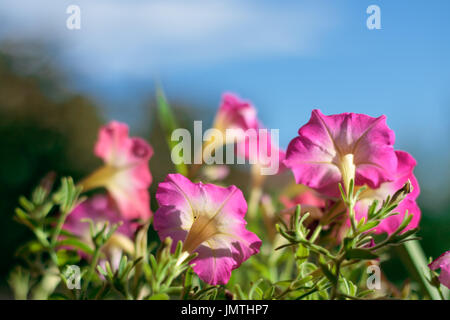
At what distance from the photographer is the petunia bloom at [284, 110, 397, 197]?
36 cm

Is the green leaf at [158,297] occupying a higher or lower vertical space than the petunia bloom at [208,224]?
lower

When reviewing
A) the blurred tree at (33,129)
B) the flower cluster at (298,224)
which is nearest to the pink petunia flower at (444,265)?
the flower cluster at (298,224)

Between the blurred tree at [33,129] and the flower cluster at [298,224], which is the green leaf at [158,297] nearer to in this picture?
the flower cluster at [298,224]

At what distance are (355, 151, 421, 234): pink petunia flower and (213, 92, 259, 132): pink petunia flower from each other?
0.21 m

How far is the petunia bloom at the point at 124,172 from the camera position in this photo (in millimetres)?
528

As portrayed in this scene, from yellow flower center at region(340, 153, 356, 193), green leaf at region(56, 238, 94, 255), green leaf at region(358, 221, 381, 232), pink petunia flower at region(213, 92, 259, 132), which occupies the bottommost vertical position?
green leaf at region(56, 238, 94, 255)

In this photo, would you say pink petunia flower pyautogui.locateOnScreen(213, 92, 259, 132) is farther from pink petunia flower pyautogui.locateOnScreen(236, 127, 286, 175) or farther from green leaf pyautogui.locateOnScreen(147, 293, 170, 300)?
green leaf pyautogui.locateOnScreen(147, 293, 170, 300)

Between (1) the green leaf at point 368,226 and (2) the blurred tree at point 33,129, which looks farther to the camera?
(2) the blurred tree at point 33,129

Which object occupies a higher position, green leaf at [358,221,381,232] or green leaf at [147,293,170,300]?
green leaf at [358,221,381,232]

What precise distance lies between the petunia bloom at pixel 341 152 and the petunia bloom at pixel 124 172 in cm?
21

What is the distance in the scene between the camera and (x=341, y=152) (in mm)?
374

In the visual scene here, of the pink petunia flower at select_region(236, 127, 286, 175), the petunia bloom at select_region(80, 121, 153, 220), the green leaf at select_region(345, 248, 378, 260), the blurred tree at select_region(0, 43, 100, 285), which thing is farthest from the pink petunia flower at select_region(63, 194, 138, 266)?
the blurred tree at select_region(0, 43, 100, 285)

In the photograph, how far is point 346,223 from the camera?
1.26ft
